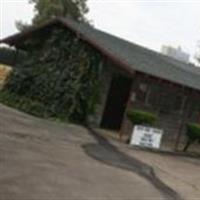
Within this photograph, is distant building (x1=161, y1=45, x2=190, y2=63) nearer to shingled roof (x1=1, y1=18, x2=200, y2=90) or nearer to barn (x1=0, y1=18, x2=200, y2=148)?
shingled roof (x1=1, y1=18, x2=200, y2=90)

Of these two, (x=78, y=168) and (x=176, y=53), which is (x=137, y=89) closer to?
(x=78, y=168)

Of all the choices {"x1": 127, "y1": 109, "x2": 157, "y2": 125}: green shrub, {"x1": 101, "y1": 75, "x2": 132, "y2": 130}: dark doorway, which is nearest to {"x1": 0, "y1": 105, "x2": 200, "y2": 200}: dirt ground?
{"x1": 127, "y1": 109, "x2": 157, "y2": 125}: green shrub

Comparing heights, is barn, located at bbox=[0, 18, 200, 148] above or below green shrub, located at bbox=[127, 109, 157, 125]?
above

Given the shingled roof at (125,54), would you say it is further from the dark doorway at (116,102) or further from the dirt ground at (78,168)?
the dirt ground at (78,168)

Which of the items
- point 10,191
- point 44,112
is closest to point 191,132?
point 44,112

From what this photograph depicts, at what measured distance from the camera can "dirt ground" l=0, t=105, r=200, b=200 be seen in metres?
9.94

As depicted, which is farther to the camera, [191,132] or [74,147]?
[191,132]

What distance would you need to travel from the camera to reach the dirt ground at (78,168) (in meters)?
9.94

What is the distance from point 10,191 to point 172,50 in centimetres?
3269

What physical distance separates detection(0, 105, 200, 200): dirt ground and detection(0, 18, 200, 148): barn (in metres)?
3.44

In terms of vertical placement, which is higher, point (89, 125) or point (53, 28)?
point (53, 28)

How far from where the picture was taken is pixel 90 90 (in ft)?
73.2

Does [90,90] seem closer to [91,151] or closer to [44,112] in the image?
[44,112]

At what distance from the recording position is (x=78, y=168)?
1223 centimetres
